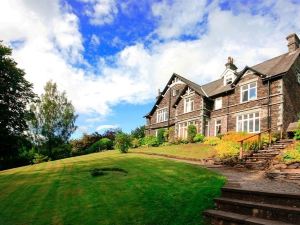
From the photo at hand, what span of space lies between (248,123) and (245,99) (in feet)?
9.46

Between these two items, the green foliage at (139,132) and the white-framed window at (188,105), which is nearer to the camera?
the white-framed window at (188,105)

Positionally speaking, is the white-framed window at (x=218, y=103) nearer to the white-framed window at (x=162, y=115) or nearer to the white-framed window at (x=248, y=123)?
the white-framed window at (x=248, y=123)

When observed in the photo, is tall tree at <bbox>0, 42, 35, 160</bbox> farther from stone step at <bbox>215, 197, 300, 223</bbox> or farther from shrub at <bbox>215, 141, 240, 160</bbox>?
stone step at <bbox>215, 197, 300, 223</bbox>

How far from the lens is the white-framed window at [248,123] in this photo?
31766mm

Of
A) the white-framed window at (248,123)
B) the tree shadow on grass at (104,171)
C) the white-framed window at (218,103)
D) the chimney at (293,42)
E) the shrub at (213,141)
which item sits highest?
the chimney at (293,42)

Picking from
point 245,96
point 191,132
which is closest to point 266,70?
point 245,96

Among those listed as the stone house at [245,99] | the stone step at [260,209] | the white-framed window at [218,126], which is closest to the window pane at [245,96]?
the stone house at [245,99]

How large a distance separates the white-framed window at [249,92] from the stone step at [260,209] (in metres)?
25.6

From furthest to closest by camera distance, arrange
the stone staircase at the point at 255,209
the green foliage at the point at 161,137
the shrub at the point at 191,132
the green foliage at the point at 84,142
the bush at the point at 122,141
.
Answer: the green foliage at the point at 84,142, the green foliage at the point at 161,137, the shrub at the point at 191,132, the bush at the point at 122,141, the stone staircase at the point at 255,209

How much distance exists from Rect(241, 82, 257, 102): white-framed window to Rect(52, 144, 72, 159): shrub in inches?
1080

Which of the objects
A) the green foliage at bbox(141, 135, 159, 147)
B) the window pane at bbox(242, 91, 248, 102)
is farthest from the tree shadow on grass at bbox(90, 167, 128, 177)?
the green foliage at bbox(141, 135, 159, 147)

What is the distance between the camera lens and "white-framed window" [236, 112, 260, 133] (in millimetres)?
31766

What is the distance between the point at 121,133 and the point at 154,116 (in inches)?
708

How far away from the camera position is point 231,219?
8.16 m
